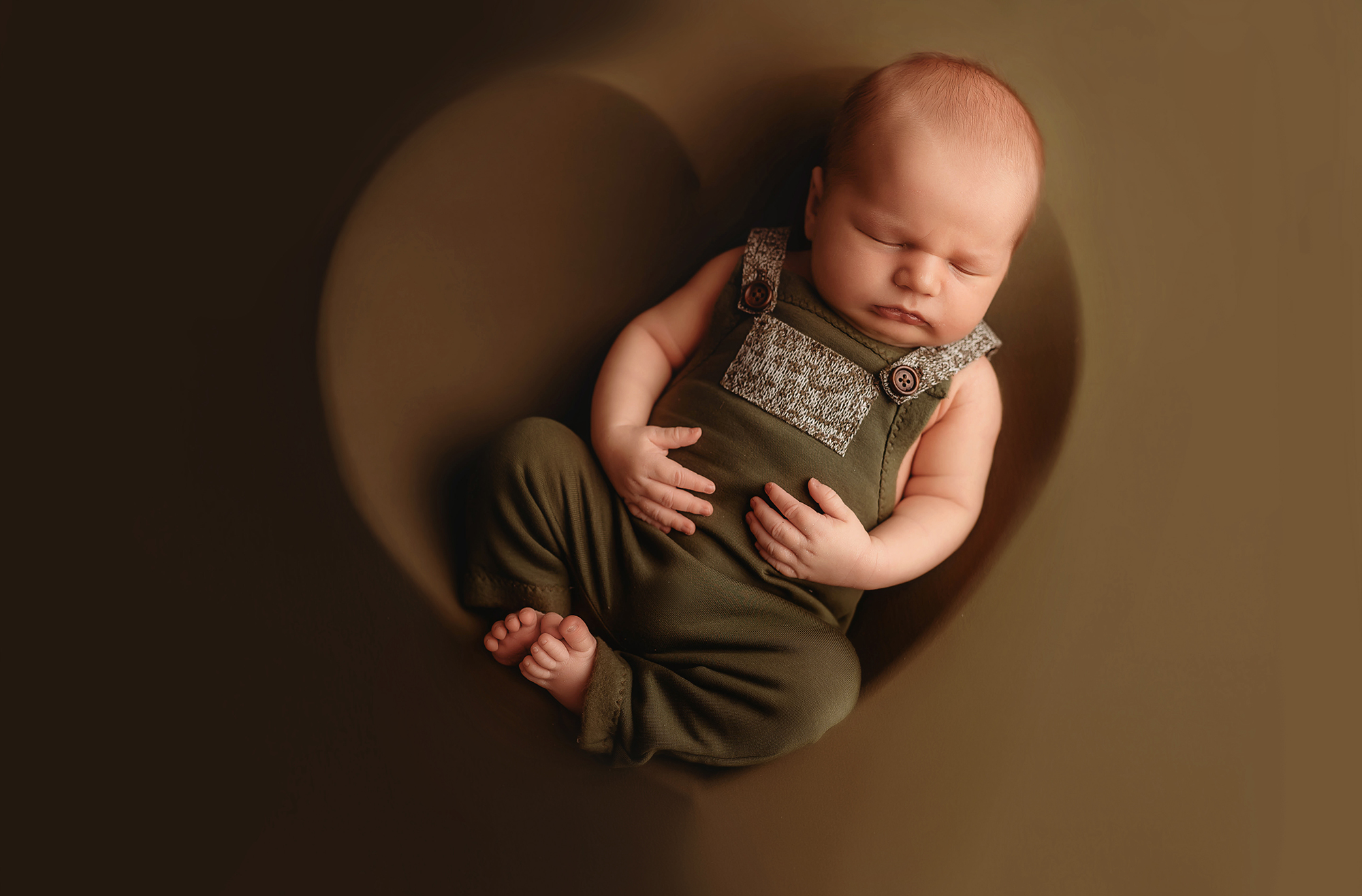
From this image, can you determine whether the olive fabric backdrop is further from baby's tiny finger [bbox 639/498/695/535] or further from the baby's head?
baby's tiny finger [bbox 639/498/695/535]

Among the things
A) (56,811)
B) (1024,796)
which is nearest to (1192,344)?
(1024,796)

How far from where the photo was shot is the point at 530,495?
0.81 m

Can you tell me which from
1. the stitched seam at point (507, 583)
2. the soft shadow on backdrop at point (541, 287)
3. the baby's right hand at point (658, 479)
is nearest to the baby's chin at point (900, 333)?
the soft shadow on backdrop at point (541, 287)

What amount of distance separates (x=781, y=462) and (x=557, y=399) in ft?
0.91

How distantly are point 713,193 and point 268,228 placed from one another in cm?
49

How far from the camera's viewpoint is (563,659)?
763mm

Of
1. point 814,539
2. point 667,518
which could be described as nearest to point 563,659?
point 667,518

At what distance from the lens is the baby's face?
809 mm

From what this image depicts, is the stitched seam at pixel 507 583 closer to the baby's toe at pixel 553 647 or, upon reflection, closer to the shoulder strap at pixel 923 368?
the baby's toe at pixel 553 647

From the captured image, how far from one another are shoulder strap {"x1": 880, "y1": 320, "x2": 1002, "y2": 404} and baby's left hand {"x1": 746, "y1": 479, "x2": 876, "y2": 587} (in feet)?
0.45

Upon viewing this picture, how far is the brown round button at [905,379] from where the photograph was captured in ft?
2.89

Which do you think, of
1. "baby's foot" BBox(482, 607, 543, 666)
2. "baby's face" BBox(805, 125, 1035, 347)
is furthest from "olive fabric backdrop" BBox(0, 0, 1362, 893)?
"baby's face" BBox(805, 125, 1035, 347)

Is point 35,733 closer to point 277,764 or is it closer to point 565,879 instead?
point 277,764

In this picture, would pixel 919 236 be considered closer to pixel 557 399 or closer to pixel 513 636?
pixel 557 399
